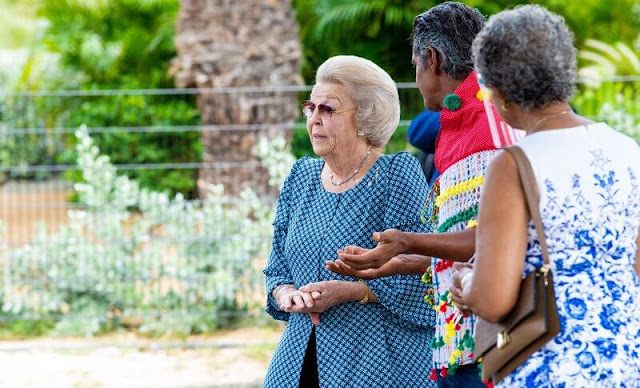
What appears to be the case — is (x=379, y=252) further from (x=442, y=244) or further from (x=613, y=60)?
(x=613, y=60)

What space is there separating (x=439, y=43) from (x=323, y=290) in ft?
2.90

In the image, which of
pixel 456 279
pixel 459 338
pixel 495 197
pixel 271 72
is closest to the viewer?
pixel 495 197

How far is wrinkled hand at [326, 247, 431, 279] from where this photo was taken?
9.98 feet

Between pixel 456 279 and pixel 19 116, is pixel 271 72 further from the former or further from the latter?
pixel 456 279

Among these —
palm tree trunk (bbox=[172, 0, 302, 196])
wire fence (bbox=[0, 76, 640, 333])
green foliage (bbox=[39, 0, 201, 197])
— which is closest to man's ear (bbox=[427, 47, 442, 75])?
wire fence (bbox=[0, 76, 640, 333])

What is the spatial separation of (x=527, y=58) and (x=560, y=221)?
373mm

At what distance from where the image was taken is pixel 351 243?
359 centimetres

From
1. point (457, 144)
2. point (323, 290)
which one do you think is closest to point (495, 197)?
point (457, 144)

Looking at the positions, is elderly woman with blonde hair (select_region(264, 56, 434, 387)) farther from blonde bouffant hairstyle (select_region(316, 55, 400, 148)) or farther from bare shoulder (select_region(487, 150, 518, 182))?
bare shoulder (select_region(487, 150, 518, 182))

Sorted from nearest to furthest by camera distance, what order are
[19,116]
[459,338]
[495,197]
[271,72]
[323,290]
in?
[495,197] < [459,338] < [323,290] < [19,116] < [271,72]

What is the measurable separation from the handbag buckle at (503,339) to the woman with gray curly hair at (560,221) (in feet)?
0.12

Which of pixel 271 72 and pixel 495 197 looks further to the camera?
pixel 271 72

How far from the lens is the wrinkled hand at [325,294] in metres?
3.53

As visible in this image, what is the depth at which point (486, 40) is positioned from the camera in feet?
8.37
